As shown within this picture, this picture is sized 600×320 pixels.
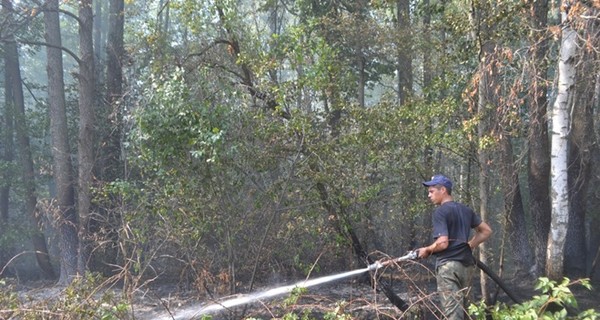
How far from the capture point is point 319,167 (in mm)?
8891

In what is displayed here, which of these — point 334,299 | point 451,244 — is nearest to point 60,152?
point 334,299

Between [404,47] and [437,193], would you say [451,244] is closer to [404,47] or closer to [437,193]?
[437,193]

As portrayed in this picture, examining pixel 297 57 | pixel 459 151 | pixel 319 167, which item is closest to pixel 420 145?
pixel 459 151

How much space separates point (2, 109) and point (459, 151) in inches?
691

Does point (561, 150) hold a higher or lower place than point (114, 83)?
lower

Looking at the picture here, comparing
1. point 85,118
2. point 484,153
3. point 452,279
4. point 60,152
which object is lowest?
point 452,279

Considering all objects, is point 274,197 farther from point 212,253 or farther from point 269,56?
point 269,56

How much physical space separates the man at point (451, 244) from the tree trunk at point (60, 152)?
38.4 feet

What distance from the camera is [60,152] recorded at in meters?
15.0

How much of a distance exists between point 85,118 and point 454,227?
39.3ft

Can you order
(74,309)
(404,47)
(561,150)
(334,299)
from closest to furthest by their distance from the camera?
1. (74,309)
2. (561,150)
3. (334,299)
4. (404,47)

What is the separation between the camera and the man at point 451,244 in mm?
5602

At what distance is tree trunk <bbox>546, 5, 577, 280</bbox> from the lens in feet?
22.0

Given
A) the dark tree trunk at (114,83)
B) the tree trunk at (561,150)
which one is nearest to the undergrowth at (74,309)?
the tree trunk at (561,150)
